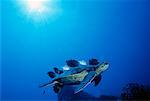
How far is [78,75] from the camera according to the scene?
1.59 m

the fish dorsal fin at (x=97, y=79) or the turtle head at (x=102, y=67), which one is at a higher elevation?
the turtle head at (x=102, y=67)

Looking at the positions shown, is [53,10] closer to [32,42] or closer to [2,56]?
[32,42]

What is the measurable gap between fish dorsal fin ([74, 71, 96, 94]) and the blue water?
0.10 ft

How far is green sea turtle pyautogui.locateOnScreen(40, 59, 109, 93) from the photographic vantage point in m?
1.58

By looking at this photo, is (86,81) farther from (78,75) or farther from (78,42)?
(78,42)

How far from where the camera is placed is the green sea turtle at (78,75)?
158 centimetres

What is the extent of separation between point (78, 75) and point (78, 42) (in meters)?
0.22

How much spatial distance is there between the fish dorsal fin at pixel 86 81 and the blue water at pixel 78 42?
30 mm

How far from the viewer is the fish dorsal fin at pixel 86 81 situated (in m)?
1.59

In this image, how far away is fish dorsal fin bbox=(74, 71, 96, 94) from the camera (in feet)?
5.20

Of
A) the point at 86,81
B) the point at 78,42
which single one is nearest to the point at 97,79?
the point at 86,81

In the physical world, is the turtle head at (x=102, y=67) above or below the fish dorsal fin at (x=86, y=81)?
above

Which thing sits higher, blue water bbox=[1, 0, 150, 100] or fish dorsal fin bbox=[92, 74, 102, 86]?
blue water bbox=[1, 0, 150, 100]

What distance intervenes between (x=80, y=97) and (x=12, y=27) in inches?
26.0
